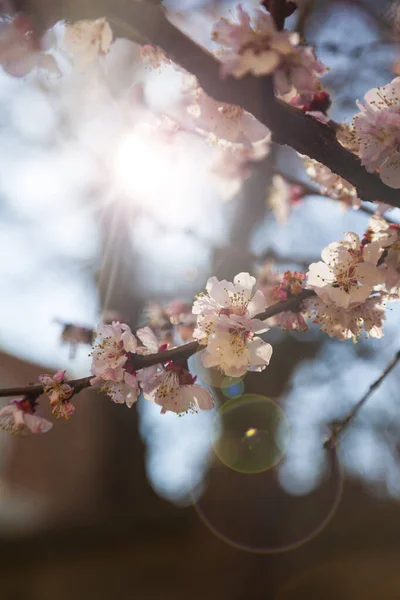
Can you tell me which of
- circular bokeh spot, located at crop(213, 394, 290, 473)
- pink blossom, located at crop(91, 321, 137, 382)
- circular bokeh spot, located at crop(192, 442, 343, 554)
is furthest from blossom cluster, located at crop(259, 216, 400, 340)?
circular bokeh spot, located at crop(192, 442, 343, 554)

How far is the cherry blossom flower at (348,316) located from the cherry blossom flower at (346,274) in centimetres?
3

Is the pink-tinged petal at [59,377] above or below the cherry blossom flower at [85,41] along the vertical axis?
below

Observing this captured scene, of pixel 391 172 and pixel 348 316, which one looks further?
pixel 348 316

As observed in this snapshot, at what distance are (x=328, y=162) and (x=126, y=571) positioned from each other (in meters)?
7.75

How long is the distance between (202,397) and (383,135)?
813 millimetres

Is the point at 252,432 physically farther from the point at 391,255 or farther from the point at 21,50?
the point at 21,50

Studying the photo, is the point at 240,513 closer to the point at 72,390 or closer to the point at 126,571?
the point at 126,571

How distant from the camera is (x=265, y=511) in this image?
6973mm

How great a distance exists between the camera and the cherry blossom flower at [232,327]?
1.12 metres

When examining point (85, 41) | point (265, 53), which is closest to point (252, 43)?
point (265, 53)

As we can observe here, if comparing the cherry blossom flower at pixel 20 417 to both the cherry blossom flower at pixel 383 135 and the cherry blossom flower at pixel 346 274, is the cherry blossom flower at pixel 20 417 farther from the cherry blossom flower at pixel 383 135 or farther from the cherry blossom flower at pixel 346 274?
the cherry blossom flower at pixel 383 135

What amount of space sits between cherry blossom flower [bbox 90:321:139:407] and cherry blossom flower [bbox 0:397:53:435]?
0.94 feet

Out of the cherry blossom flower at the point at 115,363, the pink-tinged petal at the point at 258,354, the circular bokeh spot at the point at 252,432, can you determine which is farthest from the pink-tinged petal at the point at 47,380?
the circular bokeh spot at the point at 252,432

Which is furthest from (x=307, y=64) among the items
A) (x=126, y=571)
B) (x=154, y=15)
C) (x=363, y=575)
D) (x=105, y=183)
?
(x=126, y=571)
